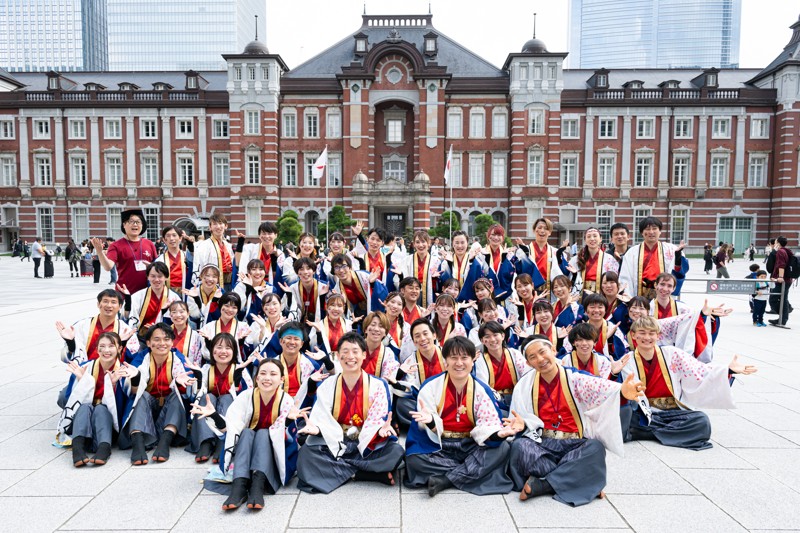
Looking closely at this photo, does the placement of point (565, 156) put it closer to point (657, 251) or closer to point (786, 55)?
point (786, 55)

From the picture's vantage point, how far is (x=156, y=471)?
4.52m

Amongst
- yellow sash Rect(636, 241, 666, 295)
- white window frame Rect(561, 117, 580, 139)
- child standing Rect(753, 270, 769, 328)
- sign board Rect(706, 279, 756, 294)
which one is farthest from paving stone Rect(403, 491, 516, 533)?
white window frame Rect(561, 117, 580, 139)

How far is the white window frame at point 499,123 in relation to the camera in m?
36.2

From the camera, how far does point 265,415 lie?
175 inches

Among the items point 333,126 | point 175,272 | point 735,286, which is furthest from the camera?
point 333,126

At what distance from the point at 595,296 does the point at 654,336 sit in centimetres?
90

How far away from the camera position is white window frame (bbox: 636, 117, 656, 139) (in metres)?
36.5

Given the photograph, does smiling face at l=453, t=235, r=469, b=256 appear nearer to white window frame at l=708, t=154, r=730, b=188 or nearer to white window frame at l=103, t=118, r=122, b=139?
white window frame at l=708, t=154, r=730, b=188

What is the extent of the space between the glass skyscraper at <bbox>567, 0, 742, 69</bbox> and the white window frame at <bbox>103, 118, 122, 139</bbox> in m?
95.1

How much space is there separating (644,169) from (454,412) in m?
37.8

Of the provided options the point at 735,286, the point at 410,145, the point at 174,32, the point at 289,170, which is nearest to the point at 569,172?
the point at 410,145

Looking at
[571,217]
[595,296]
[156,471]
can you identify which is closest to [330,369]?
[156,471]

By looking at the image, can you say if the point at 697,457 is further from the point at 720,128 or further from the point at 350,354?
the point at 720,128

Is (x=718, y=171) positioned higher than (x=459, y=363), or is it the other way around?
(x=718, y=171)
